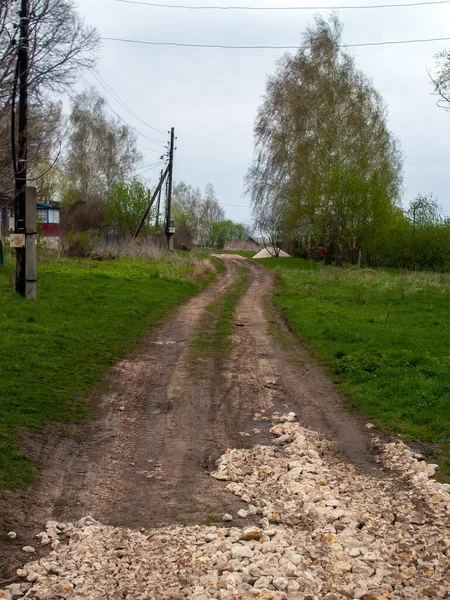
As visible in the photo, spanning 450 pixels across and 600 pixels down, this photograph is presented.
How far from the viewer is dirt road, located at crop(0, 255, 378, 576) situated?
5383 millimetres

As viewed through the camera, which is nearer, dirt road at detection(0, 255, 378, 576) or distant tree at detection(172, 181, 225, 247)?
dirt road at detection(0, 255, 378, 576)

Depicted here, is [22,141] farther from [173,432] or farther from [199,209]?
[199,209]

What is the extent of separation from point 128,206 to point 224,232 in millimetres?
60317

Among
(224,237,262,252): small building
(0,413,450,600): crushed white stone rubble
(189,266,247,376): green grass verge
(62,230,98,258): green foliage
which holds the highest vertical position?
(224,237,262,252): small building

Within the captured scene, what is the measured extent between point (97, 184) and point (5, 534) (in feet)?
209

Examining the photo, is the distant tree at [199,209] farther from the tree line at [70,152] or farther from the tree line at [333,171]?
the tree line at [333,171]

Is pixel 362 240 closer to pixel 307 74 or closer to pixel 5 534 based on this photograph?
pixel 307 74

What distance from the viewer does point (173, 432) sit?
743cm

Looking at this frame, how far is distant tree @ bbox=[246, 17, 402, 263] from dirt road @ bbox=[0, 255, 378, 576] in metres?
25.7

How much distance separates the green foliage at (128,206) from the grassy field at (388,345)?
2620 cm

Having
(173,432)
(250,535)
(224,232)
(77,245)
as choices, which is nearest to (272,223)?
(77,245)

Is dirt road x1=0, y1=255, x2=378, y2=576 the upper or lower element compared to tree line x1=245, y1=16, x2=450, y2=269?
lower

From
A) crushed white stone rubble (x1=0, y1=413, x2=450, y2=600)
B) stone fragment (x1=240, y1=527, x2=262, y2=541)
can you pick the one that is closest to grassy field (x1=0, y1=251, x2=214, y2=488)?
crushed white stone rubble (x1=0, y1=413, x2=450, y2=600)

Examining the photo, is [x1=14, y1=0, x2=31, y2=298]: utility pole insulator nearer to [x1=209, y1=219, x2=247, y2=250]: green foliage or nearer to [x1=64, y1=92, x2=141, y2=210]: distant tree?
[x1=64, y1=92, x2=141, y2=210]: distant tree
